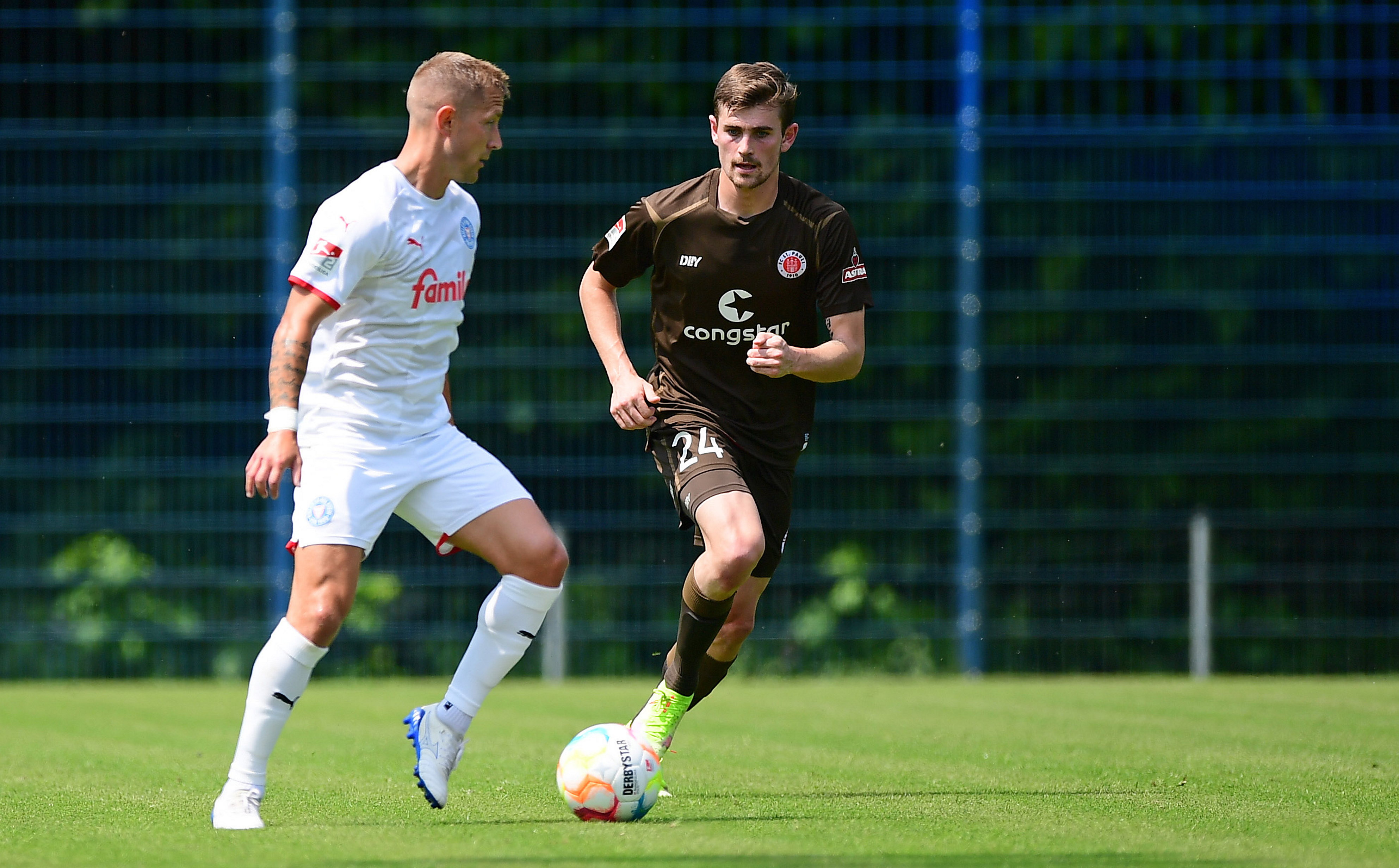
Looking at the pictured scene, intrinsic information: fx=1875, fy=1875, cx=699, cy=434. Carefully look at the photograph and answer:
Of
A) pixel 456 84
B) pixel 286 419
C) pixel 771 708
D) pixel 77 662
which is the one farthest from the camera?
pixel 77 662

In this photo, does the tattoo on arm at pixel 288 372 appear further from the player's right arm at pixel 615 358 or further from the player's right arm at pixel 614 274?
the player's right arm at pixel 614 274

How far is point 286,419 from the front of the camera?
4.59m

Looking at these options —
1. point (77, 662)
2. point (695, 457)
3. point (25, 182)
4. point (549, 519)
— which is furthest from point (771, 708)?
point (25, 182)

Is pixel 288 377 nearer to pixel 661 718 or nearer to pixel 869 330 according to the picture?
pixel 661 718

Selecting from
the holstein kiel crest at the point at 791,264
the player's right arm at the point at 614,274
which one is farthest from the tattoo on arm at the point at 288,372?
the holstein kiel crest at the point at 791,264

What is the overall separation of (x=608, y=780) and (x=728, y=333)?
1.59m

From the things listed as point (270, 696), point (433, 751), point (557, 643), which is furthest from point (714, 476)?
point (557, 643)

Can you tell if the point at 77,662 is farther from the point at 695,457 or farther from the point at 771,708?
the point at 695,457

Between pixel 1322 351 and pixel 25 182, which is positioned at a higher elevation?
pixel 25 182

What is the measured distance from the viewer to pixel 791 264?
5816mm

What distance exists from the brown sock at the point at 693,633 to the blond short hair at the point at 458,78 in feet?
5.07

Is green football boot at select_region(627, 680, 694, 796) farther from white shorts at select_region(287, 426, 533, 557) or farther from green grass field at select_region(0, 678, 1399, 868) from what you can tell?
white shorts at select_region(287, 426, 533, 557)

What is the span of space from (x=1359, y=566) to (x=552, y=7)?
18.9 ft

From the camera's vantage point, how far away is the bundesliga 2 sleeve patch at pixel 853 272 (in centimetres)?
577
